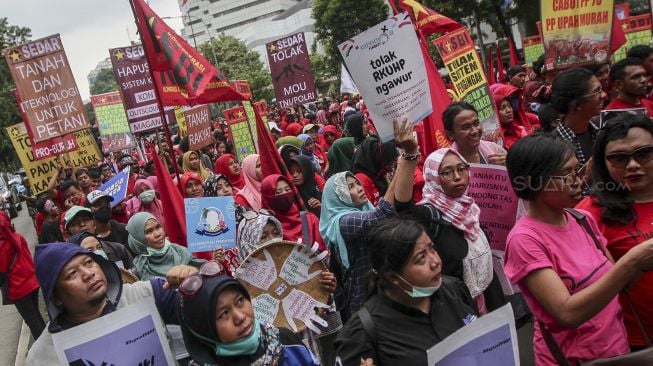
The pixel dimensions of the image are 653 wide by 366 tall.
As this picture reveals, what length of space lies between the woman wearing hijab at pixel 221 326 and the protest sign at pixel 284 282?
42.7 inches

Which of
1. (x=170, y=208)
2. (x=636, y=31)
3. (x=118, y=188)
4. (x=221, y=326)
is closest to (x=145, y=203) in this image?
(x=118, y=188)

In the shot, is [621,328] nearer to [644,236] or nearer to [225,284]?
[644,236]

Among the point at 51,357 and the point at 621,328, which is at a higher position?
the point at 51,357

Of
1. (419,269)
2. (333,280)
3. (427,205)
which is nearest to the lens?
(419,269)

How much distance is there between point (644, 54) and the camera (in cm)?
531

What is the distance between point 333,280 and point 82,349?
173 centimetres

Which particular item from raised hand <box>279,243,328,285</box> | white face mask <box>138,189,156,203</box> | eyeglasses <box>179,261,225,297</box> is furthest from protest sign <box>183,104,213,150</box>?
eyeglasses <box>179,261,225,297</box>

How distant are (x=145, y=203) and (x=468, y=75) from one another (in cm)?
369

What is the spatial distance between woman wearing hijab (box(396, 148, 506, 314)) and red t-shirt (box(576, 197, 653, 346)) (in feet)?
2.80

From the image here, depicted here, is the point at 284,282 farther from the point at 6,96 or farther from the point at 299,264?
the point at 6,96

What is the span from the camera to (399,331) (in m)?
2.22

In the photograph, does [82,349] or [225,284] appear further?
[225,284]

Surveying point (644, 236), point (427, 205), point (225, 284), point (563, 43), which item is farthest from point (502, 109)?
point (225, 284)

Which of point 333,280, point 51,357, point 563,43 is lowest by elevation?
point 333,280
